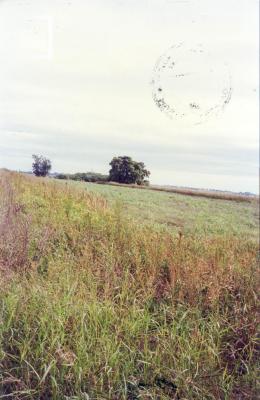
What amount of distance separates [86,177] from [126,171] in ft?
1.40

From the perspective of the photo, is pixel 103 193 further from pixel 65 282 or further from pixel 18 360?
pixel 18 360

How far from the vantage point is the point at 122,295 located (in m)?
3.51

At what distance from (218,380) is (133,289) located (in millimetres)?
1020

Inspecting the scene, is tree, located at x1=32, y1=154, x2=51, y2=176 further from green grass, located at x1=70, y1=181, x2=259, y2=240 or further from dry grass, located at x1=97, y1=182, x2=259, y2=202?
dry grass, located at x1=97, y1=182, x2=259, y2=202

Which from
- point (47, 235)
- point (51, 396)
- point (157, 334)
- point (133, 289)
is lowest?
point (51, 396)

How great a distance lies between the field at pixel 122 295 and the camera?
2855 mm

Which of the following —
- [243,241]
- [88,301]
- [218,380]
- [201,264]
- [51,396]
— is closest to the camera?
[51,396]

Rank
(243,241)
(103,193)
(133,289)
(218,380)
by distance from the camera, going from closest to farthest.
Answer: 1. (218,380)
2. (133,289)
3. (103,193)
4. (243,241)

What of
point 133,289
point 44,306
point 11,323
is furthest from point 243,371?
point 11,323

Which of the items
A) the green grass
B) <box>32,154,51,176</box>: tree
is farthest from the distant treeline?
<box>32,154,51,176</box>: tree

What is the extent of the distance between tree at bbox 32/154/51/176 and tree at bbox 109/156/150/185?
64 centimetres

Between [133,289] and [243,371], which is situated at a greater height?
[133,289]

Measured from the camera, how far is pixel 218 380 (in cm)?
297

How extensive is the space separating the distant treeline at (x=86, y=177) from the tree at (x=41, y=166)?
21 cm
